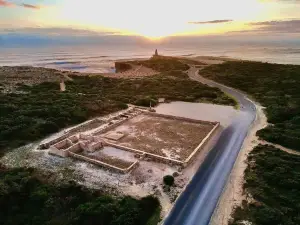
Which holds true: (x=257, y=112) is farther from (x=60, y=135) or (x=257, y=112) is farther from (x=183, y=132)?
(x=60, y=135)

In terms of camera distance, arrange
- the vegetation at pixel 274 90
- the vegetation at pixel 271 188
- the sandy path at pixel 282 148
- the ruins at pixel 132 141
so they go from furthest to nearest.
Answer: the vegetation at pixel 274 90, the sandy path at pixel 282 148, the ruins at pixel 132 141, the vegetation at pixel 271 188

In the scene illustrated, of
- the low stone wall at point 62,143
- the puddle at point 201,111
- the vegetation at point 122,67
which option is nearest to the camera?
the low stone wall at point 62,143

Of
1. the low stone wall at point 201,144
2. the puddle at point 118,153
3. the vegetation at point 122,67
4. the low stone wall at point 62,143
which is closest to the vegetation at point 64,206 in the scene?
the low stone wall at point 62,143

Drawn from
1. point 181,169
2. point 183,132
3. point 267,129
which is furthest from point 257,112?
point 181,169

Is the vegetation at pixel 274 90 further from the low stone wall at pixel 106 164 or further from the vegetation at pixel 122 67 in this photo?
the vegetation at pixel 122 67

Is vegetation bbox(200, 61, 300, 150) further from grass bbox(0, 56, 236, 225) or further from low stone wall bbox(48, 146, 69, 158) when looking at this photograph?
low stone wall bbox(48, 146, 69, 158)

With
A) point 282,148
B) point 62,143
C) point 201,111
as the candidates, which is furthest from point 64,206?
point 201,111

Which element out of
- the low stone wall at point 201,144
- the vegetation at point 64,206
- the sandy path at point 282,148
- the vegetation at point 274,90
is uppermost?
the vegetation at point 274,90
